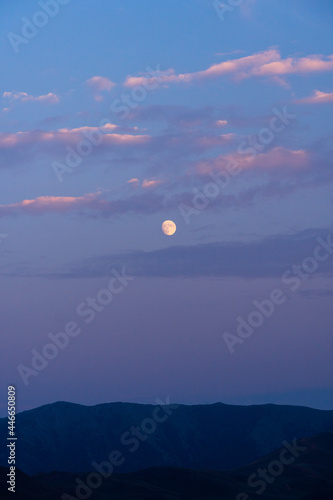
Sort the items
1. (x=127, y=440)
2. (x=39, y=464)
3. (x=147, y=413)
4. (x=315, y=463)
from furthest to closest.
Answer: (x=147, y=413), (x=127, y=440), (x=39, y=464), (x=315, y=463)

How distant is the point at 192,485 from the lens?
307ft

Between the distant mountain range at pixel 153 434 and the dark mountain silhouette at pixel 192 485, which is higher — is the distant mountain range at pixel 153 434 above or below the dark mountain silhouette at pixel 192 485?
above

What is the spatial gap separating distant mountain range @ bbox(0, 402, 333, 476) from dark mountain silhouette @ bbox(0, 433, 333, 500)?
57.6 m

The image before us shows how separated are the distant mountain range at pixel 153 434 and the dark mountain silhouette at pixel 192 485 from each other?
5758 centimetres

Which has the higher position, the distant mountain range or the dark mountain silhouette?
the distant mountain range

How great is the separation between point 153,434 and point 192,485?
9274 centimetres

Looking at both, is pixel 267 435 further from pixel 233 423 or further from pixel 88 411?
pixel 88 411

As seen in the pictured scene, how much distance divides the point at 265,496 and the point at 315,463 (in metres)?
29.3

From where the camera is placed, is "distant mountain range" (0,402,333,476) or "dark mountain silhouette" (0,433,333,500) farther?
"distant mountain range" (0,402,333,476)

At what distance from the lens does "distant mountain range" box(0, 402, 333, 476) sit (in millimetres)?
168875

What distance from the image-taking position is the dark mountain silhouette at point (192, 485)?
248 ft

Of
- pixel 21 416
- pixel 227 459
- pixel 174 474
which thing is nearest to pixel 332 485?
pixel 174 474

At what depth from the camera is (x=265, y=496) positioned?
91562 millimetres

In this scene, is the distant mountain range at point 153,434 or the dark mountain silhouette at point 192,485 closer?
the dark mountain silhouette at point 192,485
